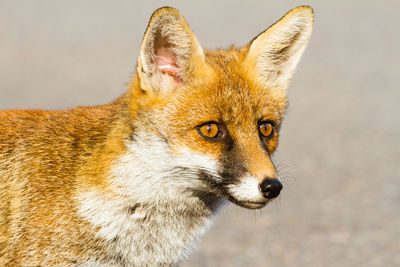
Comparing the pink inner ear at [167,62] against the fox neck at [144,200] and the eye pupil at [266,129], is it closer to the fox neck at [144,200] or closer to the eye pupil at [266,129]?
the fox neck at [144,200]

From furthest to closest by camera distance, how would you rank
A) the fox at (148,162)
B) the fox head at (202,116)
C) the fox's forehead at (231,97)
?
1. the fox's forehead at (231,97)
2. the fox at (148,162)
3. the fox head at (202,116)

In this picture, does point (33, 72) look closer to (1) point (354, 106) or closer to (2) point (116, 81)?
(2) point (116, 81)

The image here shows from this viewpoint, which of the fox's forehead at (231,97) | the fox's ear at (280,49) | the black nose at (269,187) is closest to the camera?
the black nose at (269,187)

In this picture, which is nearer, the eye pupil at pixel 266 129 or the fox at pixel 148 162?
the fox at pixel 148 162

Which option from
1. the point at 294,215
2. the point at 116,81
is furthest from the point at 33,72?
the point at 294,215

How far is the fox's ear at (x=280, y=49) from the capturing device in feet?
18.5

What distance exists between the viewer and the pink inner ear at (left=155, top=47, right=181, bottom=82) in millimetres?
5332

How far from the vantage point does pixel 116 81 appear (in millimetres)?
24000

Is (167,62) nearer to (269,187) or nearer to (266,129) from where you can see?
(266,129)

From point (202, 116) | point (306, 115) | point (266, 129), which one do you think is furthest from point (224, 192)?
point (306, 115)

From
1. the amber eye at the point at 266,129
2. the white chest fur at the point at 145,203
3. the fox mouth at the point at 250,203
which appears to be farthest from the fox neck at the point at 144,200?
the amber eye at the point at 266,129

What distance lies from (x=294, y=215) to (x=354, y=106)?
10240 millimetres

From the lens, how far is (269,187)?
462 cm

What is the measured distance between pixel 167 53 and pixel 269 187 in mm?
1578
